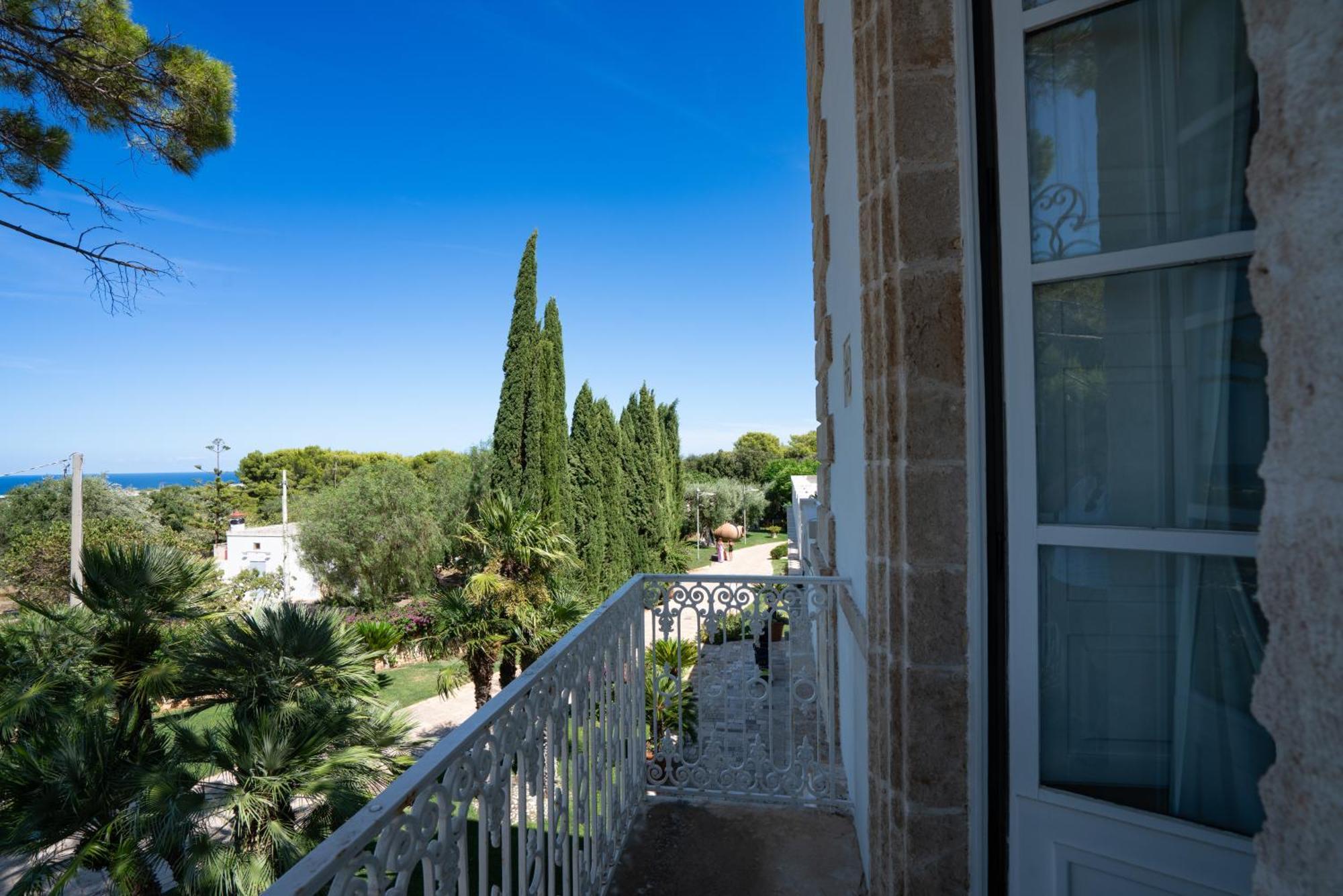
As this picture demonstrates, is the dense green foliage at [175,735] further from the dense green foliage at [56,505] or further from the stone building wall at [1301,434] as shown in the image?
the dense green foliage at [56,505]

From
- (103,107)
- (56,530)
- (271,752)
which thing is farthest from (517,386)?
(56,530)

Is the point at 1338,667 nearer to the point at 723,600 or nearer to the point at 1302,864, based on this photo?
the point at 1302,864

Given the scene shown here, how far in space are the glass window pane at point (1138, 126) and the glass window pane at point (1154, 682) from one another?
25.5 inches

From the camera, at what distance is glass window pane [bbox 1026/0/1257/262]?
3.55 feet

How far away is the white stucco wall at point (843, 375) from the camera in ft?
7.21

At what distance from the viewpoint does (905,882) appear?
1.54 metres

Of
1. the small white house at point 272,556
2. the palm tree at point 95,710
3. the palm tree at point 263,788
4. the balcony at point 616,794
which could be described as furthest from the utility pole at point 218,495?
the balcony at point 616,794

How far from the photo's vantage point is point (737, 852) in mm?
2666

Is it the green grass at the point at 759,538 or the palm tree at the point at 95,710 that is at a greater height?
the palm tree at the point at 95,710

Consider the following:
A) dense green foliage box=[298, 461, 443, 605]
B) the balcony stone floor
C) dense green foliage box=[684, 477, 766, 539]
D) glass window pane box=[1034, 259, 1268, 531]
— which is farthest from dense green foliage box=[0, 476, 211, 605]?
dense green foliage box=[684, 477, 766, 539]

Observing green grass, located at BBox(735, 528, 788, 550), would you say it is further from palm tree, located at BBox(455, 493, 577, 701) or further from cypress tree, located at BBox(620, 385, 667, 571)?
palm tree, located at BBox(455, 493, 577, 701)

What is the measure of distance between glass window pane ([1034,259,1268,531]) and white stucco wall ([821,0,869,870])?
1.90 feet

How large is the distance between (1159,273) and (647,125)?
58.2 feet

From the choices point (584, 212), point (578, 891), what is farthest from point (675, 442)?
point (578, 891)
